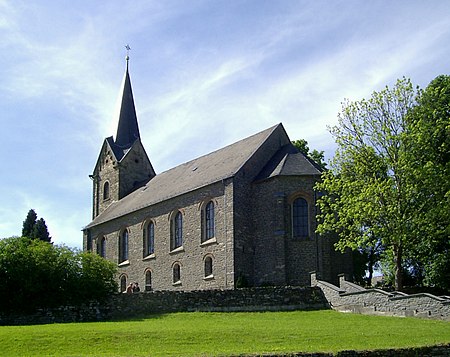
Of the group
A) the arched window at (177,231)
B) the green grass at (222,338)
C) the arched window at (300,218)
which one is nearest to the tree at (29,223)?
the arched window at (177,231)

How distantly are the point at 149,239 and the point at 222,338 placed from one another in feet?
87.7

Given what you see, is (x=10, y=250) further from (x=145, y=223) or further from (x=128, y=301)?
(x=145, y=223)

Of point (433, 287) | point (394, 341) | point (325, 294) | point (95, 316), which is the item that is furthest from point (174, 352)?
point (433, 287)

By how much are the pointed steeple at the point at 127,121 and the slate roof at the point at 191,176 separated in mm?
6735

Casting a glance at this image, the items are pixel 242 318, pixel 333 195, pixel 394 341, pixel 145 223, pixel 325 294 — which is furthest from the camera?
pixel 145 223

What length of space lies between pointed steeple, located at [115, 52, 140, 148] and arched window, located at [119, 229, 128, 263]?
39.6 ft

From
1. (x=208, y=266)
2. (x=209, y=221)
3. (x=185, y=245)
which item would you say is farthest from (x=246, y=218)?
(x=185, y=245)

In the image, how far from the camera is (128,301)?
101 feet

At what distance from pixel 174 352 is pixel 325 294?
15677 mm

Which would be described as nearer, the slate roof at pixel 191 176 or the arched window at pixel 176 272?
the slate roof at pixel 191 176

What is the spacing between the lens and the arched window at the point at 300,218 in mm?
37156

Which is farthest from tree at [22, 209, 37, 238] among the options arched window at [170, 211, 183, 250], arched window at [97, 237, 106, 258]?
arched window at [170, 211, 183, 250]

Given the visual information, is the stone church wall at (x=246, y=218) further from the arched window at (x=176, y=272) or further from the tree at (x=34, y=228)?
the tree at (x=34, y=228)

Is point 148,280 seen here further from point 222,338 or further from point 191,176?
Result: point 222,338
